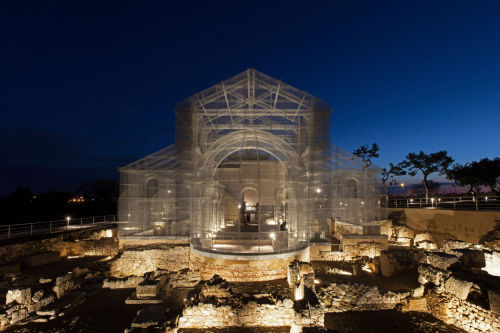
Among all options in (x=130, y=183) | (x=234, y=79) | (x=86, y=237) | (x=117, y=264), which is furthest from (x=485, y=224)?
(x=86, y=237)

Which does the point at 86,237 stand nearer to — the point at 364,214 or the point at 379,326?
the point at 379,326

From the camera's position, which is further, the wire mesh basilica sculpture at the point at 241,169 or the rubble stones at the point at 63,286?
the wire mesh basilica sculpture at the point at 241,169

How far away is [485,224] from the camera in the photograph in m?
14.2

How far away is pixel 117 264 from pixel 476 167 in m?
32.9

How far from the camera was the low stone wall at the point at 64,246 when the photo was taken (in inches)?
535

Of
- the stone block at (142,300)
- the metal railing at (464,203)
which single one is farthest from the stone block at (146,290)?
the metal railing at (464,203)

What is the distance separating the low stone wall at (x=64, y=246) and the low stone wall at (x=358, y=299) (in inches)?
536

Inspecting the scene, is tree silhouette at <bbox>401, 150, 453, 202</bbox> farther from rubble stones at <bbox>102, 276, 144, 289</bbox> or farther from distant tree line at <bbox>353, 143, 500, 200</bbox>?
rubble stones at <bbox>102, 276, 144, 289</bbox>

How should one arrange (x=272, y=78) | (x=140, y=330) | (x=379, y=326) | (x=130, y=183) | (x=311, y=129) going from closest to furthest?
1. (x=140, y=330)
2. (x=379, y=326)
3. (x=272, y=78)
4. (x=311, y=129)
5. (x=130, y=183)

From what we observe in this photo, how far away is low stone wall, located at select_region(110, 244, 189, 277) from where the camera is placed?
13.2 meters

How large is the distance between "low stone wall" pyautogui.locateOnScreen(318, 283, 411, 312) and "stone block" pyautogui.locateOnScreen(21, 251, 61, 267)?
14.6 m

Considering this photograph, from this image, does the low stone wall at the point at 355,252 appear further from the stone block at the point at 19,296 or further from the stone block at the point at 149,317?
the stone block at the point at 19,296

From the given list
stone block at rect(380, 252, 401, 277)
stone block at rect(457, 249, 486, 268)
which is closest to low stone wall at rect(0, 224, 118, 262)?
stone block at rect(380, 252, 401, 277)

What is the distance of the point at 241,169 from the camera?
1228 cm
